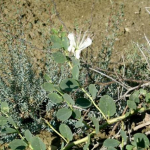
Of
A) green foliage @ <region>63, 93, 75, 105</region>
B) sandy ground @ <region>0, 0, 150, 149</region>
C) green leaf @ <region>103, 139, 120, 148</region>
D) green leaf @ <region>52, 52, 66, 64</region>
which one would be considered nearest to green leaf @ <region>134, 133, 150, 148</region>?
green leaf @ <region>103, 139, 120, 148</region>

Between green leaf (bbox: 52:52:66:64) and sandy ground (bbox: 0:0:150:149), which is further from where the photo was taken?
sandy ground (bbox: 0:0:150:149)

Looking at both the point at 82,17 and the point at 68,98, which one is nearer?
the point at 68,98

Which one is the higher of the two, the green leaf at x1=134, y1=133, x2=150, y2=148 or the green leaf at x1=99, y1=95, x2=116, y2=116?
the green leaf at x1=99, y1=95, x2=116, y2=116

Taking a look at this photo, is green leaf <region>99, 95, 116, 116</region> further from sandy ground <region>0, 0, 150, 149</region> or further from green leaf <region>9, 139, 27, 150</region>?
sandy ground <region>0, 0, 150, 149</region>

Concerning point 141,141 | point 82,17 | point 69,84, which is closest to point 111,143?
point 141,141

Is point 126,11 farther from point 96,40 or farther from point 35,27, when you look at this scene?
→ point 35,27

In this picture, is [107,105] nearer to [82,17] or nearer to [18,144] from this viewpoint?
[18,144]

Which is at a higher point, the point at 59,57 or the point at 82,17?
the point at 82,17

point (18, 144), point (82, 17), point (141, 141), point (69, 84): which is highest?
point (82, 17)
